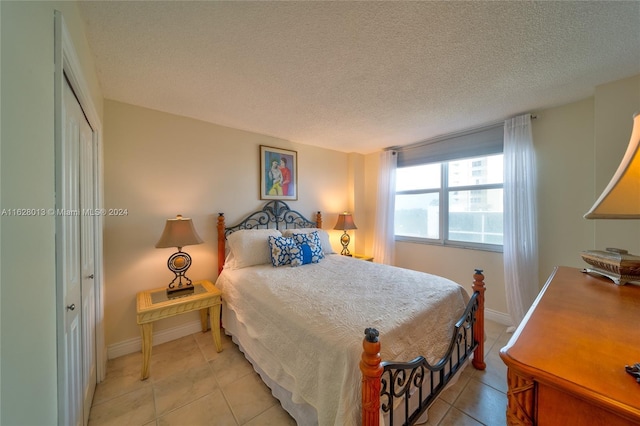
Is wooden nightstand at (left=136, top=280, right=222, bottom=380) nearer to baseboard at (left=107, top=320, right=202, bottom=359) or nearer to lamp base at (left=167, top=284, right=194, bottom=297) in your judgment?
lamp base at (left=167, top=284, right=194, bottom=297)

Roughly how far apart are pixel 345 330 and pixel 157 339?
2.21 metres

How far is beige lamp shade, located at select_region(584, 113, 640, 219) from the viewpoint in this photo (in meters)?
0.94

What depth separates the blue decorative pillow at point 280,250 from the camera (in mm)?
2572

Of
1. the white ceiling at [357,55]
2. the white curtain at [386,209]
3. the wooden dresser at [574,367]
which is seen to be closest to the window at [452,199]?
the white curtain at [386,209]

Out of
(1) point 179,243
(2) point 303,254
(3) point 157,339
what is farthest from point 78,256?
(2) point 303,254

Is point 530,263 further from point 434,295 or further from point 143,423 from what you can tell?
point 143,423

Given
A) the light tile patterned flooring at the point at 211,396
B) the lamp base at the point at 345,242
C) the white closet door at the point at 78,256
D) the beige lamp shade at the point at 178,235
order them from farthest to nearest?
the lamp base at the point at 345,242 < the beige lamp shade at the point at 178,235 < the light tile patterned flooring at the point at 211,396 < the white closet door at the point at 78,256

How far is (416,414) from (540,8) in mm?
2399

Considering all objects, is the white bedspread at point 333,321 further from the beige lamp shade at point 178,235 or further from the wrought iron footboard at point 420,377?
the beige lamp shade at point 178,235

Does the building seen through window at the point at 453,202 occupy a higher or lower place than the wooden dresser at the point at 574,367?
higher

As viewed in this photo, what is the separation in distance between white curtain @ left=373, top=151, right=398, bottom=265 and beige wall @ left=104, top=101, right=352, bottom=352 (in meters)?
1.98

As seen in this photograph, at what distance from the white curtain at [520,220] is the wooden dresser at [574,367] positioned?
1.90m

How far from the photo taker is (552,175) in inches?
97.5

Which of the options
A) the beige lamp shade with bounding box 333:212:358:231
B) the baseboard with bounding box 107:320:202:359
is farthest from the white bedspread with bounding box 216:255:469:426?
the beige lamp shade with bounding box 333:212:358:231
